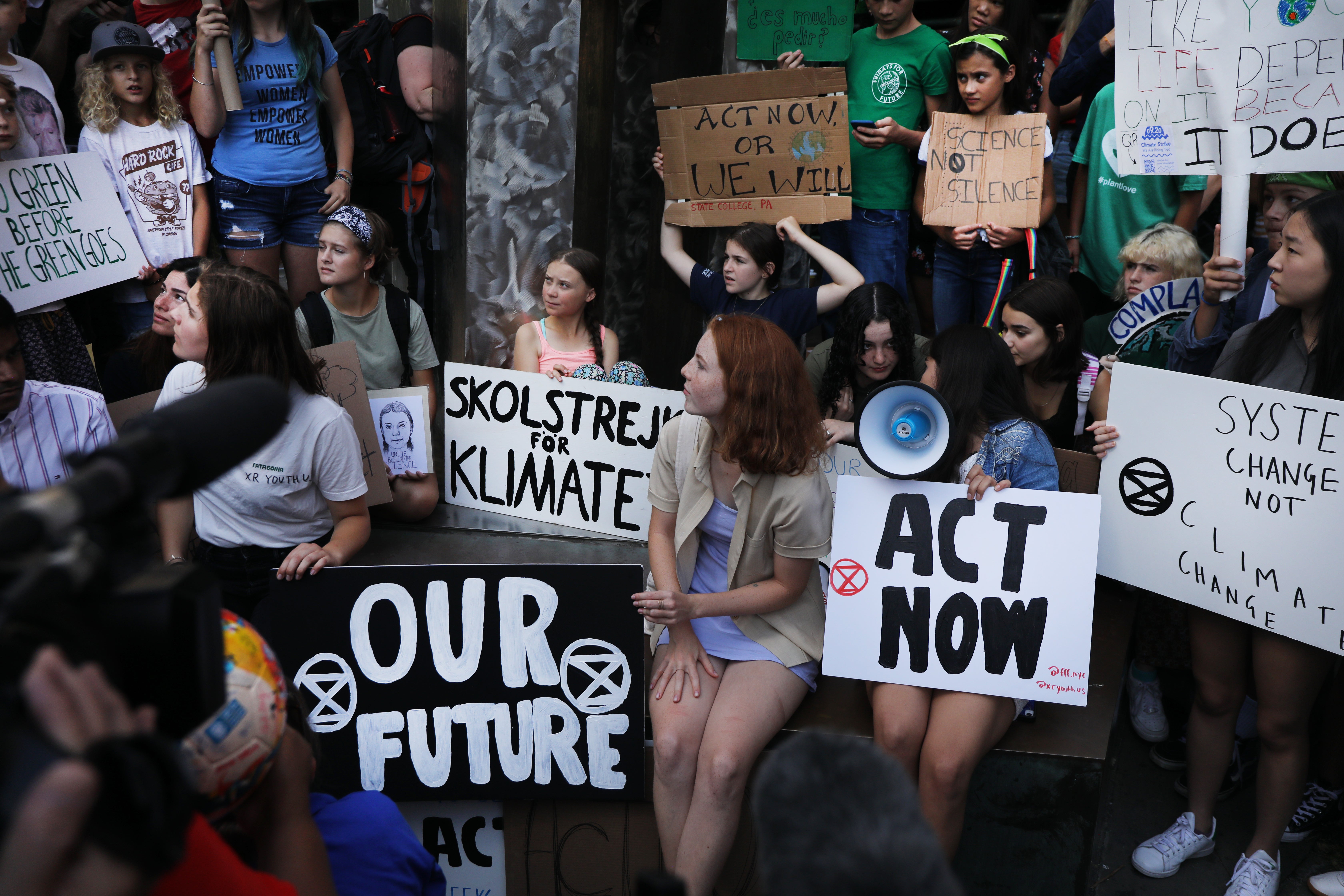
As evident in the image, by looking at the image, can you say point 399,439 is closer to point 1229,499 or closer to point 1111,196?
point 1229,499

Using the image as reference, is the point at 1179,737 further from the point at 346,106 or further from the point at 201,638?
the point at 346,106

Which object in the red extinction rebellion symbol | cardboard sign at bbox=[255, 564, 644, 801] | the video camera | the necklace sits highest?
the video camera

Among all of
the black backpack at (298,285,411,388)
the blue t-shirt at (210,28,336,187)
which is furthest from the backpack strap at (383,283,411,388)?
the blue t-shirt at (210,28,336,187)

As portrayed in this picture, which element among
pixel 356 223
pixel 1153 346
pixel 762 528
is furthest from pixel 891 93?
pixel 762 528

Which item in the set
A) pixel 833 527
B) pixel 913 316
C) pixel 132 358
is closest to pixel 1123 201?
pixel 913 316

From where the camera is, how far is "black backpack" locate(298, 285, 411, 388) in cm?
416

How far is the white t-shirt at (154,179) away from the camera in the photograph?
14.0ft

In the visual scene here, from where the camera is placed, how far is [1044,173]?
4141mm

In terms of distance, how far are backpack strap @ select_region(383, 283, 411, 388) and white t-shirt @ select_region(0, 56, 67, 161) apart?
1.43 meters

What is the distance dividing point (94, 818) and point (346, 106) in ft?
15.0

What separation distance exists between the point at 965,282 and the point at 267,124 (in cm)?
315

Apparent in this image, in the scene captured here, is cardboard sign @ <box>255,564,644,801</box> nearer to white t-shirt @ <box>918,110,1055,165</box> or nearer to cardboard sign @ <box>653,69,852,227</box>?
cardboard sign @ <box>653,69,852,227</box>

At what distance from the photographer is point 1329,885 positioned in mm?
2945

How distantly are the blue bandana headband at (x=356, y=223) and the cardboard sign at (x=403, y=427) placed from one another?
667 millimetres
